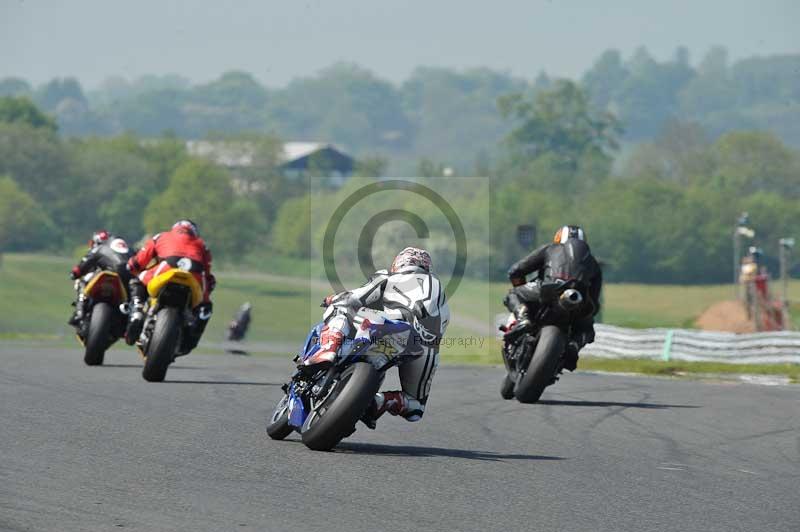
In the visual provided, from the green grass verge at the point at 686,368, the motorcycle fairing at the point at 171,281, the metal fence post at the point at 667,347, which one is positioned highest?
the motorcycle fairing at the point at 171,281

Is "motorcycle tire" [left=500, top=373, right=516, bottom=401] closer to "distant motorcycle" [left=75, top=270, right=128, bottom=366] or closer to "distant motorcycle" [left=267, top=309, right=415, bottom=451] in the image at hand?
"distant motorcycle" [left=75, top=270, right=128, bottom=366]

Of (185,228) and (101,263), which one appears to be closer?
(185,228)

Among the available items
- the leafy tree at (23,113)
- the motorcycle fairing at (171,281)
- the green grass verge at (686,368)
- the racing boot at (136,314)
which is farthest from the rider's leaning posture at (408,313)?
the leafy tree at (23,113)

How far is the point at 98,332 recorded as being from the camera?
17.2m

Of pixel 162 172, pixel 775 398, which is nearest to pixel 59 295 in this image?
pixel 162 172

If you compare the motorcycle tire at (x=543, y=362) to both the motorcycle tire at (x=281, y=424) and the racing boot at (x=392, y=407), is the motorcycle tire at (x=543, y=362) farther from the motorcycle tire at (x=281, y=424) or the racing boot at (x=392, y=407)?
the motorcycle tire at (x=281, y=424)

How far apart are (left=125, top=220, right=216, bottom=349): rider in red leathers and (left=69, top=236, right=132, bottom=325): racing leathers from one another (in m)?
0.88

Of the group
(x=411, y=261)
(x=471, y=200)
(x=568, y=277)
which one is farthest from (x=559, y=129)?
(x=411, y=261)

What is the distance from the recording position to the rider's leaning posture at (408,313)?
409 inches

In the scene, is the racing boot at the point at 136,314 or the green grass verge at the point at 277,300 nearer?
the racing boot at the point at 136,314

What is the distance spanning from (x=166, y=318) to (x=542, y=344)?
379 centimetres

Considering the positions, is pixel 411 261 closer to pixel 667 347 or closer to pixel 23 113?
pixel 667 347

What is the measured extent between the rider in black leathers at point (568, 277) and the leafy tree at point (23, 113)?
13332 centimetres

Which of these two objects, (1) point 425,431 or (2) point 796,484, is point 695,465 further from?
(1) point 425,431
